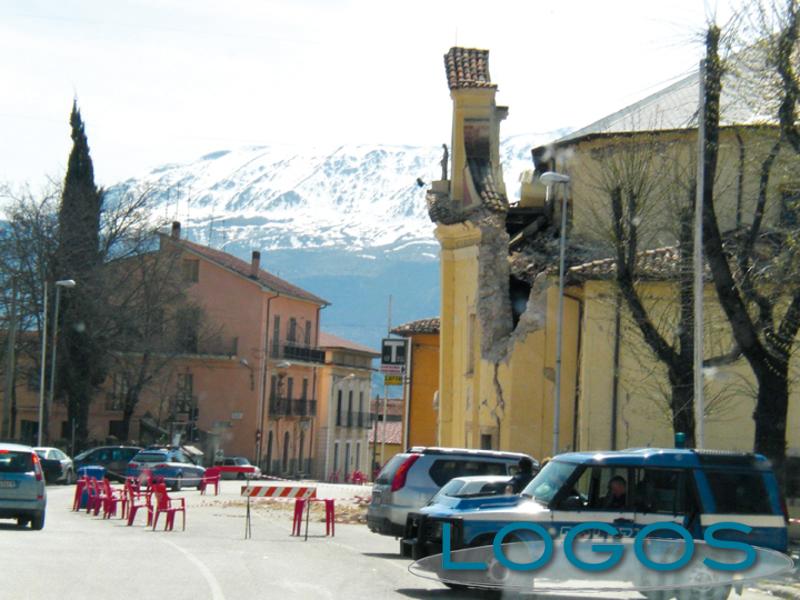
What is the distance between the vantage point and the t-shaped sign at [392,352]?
48062 millimetres

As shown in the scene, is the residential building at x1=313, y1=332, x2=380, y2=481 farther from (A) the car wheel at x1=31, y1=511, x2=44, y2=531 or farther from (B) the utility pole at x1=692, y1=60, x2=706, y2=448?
(B) the utility pole at x1=692, y1=60, x2=706, y2=448

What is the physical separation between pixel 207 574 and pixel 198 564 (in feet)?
4.96

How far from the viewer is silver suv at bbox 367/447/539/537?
923 inches

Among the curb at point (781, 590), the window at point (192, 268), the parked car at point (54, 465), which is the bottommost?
the parked car at point (54, 465)

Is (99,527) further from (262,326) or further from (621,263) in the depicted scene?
(262,326)

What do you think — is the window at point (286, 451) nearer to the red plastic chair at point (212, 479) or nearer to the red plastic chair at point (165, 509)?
the red plastic chair at point (212, 479)

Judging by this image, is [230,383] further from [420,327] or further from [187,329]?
[420,327]

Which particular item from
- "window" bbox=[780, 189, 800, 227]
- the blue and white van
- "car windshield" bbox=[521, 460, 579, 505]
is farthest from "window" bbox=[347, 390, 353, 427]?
the blue and white van

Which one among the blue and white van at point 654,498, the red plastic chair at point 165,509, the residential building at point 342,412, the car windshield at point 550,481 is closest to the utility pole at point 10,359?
the red plastic chair at point 165,509

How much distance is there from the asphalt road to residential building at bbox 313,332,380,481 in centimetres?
6065

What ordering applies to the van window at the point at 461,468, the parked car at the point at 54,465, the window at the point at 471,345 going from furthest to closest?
the parked car at the point at 54,465, the window at the point at 471,345, the van window at the point at 461,468

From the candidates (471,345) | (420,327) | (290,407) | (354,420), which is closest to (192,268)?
(290,407)

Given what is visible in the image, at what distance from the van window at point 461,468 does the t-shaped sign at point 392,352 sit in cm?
2384

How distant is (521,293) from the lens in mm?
40000
